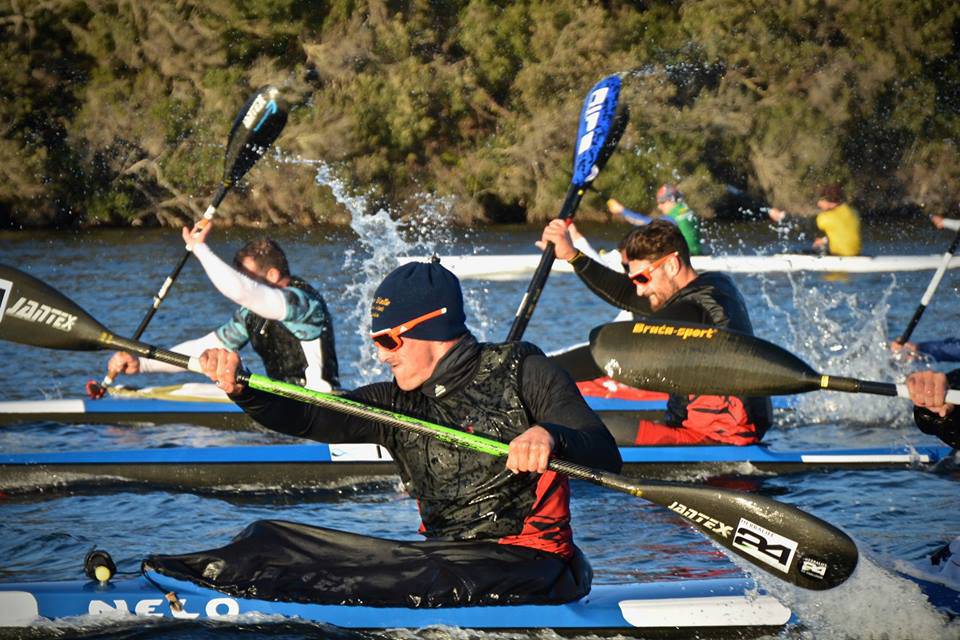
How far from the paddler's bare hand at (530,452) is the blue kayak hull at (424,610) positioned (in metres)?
0.61

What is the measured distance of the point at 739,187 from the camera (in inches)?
1037

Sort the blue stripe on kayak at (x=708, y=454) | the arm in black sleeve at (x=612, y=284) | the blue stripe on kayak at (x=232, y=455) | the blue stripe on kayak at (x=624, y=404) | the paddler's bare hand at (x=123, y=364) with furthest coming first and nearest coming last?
1. the blue stripe on kayak at (x=624, y=404)
2. the arm in black sleeve at (x=612, y=284)
3. the paddler's bare hand at (x=123, y=364)
4. the blue stripe on kayak at (x=232, y=455)
5. the blue stripe on kayak at (x=708, y=454)

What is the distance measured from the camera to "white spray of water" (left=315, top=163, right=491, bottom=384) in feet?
41.3

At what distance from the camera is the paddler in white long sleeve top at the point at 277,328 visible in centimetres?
721

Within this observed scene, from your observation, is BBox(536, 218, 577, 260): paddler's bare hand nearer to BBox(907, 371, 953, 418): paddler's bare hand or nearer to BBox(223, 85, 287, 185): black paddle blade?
BBox(223, 85, 287, 185): black paddle blade

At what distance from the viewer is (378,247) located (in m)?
21.2

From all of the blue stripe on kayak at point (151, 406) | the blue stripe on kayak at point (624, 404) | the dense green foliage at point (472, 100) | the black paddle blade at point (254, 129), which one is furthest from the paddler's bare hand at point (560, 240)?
the dense green foliage at point (472, 100)

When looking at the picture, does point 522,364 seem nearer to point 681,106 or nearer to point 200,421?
point 200,421

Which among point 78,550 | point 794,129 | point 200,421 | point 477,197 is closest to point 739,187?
point 794,129

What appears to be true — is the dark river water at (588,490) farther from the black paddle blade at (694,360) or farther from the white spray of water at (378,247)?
the black paddle blade at (694,360)

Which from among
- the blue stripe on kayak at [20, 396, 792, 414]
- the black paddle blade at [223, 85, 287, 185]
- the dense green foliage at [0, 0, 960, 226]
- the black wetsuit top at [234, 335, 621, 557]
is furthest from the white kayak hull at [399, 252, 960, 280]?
the dense green foliage at [0, 0, 960, 226]

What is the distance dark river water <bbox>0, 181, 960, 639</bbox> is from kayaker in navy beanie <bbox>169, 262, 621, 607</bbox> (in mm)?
172

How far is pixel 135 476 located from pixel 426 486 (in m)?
3.44

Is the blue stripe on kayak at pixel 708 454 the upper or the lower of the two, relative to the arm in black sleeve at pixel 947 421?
lower
